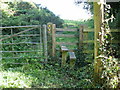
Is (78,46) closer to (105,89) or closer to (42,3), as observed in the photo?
(105,89)

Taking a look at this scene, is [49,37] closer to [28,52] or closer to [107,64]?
[28,52]

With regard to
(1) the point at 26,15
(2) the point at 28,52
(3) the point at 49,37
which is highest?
(1) the point at 26,15

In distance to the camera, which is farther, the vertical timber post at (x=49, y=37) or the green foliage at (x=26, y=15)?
the green foliage at (x=26, y=15)

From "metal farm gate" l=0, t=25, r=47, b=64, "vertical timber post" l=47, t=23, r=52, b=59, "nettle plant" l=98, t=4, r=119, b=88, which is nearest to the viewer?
"nettle plant" l=98, t=4, r=119, b=88

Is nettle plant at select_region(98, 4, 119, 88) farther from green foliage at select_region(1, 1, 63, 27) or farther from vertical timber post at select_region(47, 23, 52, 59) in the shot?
green foliage at select_region(1, 1, 63, 27)

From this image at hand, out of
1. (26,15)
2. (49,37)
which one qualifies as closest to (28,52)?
(49,37)

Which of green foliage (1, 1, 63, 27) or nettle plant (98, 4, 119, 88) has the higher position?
green foliage (1, 1, 63, 27)

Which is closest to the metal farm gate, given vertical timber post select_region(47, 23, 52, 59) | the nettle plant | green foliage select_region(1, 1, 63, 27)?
vertical timber post select_region(47, 23, 52, 59)

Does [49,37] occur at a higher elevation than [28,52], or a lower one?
higher

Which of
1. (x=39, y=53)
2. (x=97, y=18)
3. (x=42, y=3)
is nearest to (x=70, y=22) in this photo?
(x=42, y=3)

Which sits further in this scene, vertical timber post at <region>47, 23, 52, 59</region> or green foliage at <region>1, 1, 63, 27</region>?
green foliage at <region>1, 1, 63, 27</region>

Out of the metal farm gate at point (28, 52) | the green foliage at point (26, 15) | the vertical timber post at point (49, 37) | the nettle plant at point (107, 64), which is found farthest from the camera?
the green foliage at point (26, 15)

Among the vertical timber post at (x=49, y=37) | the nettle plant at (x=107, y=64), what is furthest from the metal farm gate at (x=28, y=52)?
the nettle plant at (x=107, y=64)

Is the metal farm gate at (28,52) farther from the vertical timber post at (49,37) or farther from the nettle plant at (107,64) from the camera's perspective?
the nettle plant at (107,64)
